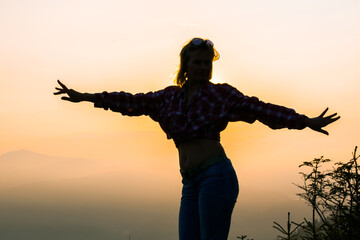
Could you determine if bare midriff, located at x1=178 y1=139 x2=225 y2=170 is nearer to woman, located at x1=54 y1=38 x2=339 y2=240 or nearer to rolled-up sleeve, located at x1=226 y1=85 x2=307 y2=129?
woman, located at x1=54 y1=38 x2=339 y2=240

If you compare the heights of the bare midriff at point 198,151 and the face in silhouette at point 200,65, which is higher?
the face in silhouette at point 200,65

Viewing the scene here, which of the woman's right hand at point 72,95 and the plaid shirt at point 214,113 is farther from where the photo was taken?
the woman's right hand at point 72,95

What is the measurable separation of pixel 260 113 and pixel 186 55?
3.33 ft

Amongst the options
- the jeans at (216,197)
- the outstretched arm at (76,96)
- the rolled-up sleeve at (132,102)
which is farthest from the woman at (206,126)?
the outstretched arm at (76,96)

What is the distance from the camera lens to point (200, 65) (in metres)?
3.88

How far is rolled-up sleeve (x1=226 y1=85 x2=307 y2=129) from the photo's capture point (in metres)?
3.54

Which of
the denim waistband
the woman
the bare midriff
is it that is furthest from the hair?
the denim waistband

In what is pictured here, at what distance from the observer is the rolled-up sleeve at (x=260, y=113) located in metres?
3.54

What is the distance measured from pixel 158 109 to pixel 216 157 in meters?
0.96

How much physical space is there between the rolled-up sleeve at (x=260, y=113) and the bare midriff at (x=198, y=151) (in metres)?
0.32

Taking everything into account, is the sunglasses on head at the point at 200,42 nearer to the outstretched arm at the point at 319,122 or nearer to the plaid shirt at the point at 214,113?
the plaid shirt at the point at 214,113

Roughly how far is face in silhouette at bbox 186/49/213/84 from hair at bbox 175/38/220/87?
42 millimetres

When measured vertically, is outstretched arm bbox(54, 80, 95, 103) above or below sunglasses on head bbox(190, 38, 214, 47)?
below

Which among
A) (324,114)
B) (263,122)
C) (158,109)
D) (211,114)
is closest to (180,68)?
(158,109)
